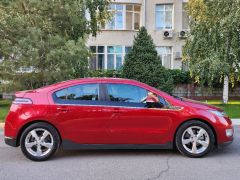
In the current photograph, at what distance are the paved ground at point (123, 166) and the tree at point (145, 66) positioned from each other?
11.1 m

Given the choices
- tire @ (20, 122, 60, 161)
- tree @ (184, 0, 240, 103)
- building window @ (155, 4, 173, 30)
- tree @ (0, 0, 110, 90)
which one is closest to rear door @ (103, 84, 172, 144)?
tire @ (20, 122, 60, 161)

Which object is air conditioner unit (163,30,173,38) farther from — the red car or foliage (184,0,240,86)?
the red car

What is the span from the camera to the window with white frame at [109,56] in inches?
1157

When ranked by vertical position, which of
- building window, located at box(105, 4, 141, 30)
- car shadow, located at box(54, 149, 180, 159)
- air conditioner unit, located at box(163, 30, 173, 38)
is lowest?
car shadow, located at box(54, 149, 180, 159)

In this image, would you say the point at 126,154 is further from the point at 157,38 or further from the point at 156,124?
the point at 157,38

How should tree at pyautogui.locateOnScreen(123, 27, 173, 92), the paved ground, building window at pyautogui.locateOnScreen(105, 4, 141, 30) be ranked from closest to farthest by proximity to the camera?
the paved ground → tree at pyautogui.locateOnScreen(123, 27, 173, 92) → building window at pyautogui.locateOnScreen(105, 4, 141, 30)

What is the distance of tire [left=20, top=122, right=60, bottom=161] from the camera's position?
7618 millimetres

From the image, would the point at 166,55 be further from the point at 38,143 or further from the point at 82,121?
the point at 38,143

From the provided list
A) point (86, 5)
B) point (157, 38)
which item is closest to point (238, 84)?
point (157, 38)

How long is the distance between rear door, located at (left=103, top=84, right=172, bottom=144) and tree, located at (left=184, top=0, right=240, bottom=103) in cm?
923

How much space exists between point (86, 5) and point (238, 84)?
39.2 feet

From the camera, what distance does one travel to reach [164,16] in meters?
30.5

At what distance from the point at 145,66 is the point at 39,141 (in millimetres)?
12598

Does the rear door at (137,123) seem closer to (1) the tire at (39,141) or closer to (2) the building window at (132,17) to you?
(1) the tire at (39,141)
